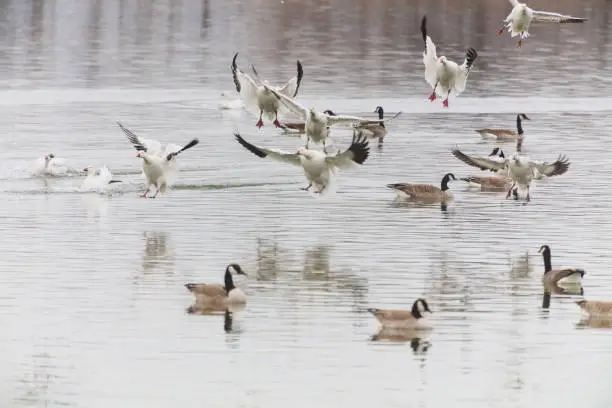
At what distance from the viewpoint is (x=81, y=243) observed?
23.6m

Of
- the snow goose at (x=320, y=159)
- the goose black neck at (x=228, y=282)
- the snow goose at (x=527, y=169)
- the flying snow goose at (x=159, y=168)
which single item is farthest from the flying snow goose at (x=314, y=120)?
the goose black neck at (x=228, y=282)

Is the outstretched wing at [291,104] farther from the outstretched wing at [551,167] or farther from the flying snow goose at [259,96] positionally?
the outstretched wing at [551,167]

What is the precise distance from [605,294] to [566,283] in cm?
54

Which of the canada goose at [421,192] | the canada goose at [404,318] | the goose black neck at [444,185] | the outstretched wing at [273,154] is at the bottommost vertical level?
the canada goose at [404,318]

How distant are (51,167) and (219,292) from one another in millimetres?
11644

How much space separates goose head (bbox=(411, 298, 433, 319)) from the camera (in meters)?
18.1

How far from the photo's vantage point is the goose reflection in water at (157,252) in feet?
72.7

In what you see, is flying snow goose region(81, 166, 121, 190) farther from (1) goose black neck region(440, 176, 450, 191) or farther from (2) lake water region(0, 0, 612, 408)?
(1) goose black neck region(440, 176, 450, 191)

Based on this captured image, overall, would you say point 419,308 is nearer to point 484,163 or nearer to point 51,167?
point 484,163

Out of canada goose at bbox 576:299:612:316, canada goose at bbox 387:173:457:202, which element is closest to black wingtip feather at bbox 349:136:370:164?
canada goose at bbox 387:173:457:202

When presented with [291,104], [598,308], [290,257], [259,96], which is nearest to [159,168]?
[291,104]

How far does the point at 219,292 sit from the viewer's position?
19359 mm

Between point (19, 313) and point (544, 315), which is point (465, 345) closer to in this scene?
point (544, 315)

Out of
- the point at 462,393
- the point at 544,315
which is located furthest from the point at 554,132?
the point at 462,393
